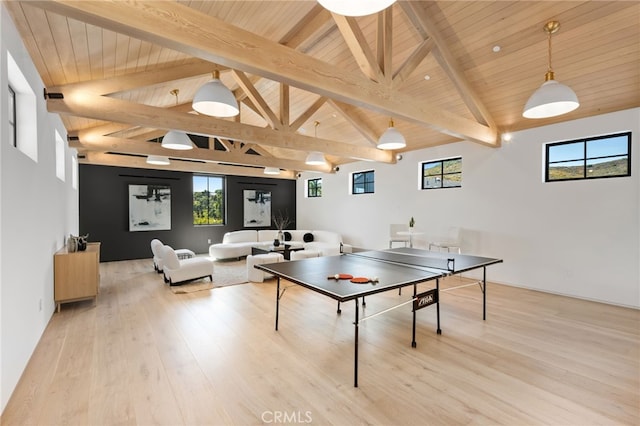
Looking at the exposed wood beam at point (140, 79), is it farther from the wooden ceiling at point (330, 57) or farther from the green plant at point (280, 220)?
the green plant at point (280, 220)

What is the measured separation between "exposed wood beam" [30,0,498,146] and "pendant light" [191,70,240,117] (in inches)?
20.8

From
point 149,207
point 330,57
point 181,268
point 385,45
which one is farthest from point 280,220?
point 385,45

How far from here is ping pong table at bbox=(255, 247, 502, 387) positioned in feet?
8.05

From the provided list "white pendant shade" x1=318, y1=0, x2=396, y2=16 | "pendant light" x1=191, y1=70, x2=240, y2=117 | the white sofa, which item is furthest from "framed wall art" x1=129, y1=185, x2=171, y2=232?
"white pendant shade" x1=318, y1=0, x2=396, y2=16

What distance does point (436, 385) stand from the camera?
2.37 metres

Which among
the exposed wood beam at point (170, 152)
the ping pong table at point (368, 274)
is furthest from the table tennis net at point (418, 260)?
the exposed wood beam at point (170, 152)

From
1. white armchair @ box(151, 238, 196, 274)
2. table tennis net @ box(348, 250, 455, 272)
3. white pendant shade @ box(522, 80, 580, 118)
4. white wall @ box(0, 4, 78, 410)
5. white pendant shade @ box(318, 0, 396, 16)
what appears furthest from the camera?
white armchair @ box(151, 238, 196, 274)

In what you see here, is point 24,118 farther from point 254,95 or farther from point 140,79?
point 254,95

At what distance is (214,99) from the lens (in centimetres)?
306

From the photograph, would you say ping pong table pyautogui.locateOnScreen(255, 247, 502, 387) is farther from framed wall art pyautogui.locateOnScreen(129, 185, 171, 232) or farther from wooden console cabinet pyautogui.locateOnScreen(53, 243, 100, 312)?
framed wall art pyautogui.locateOnScreen(129, 185, 171, 232)

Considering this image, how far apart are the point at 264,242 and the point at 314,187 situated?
278cm

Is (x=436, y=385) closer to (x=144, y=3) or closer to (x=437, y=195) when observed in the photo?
(x=144, y=3)

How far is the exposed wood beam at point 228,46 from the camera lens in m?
1.96

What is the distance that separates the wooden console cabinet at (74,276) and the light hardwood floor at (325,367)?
8.5 inches
